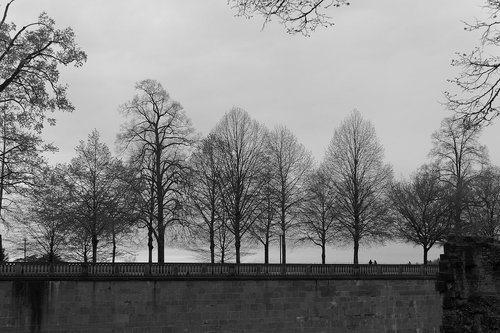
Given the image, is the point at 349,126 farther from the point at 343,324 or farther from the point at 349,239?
the point at 343,324

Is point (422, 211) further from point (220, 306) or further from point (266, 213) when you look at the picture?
point (220, 306)

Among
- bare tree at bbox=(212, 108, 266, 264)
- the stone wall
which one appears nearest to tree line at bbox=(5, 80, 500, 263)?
bare tree at bbox=(212, 108, 266, 264)

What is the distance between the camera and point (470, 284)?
12219 mm

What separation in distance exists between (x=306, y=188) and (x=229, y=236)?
6.81m

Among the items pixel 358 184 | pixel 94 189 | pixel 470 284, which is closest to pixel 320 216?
pixel 358 184

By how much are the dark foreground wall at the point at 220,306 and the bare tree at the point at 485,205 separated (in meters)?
7.88

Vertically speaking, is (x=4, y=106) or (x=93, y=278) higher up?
(x=4, y=106)

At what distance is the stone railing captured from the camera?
2444cm

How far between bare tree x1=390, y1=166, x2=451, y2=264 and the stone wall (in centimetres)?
3281

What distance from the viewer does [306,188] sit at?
44.5 metres

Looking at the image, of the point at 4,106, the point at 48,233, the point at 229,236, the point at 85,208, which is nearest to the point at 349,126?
the point at 229,236

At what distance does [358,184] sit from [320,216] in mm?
3704

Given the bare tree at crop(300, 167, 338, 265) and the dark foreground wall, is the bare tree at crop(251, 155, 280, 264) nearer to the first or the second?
the bare tree at crop(300, 167, 338, 265)

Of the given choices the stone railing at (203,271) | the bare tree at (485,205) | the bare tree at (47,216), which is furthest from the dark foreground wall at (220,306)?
the bare tree at (485,205)
